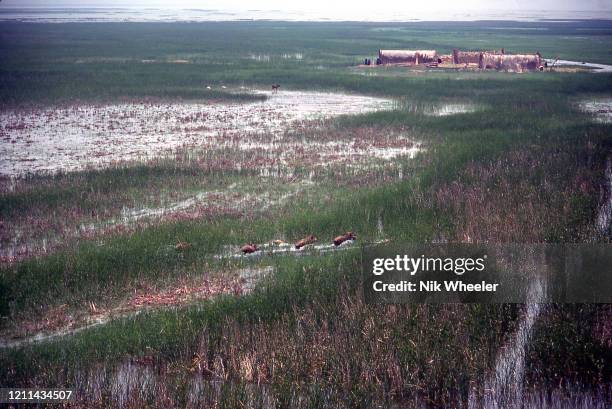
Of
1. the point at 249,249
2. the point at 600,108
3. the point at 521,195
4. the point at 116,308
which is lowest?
the point at 116,308

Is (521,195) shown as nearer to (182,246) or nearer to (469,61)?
(182,246)

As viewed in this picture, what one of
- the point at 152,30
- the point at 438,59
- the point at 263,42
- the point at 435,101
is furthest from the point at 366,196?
the point at 152,30

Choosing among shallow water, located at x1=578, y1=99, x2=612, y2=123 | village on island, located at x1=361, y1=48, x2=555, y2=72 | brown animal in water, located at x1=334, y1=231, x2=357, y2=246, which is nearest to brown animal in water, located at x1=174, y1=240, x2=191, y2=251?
brown animal in water, located at x1=334, y1=231, x2=357, y2=246

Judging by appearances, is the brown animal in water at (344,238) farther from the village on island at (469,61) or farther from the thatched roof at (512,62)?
the thatched roof at (512,62)

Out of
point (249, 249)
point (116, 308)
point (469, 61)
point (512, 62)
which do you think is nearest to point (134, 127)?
point (249, 249)

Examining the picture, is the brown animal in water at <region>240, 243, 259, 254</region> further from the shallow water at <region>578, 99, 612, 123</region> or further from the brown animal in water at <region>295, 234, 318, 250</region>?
the shallow water at <region>578, 99, 612, 123</region>

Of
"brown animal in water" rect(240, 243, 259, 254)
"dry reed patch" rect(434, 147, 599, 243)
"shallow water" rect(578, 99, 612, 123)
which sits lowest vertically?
"brown animal in water" rect(240, 243, 259, 254)
